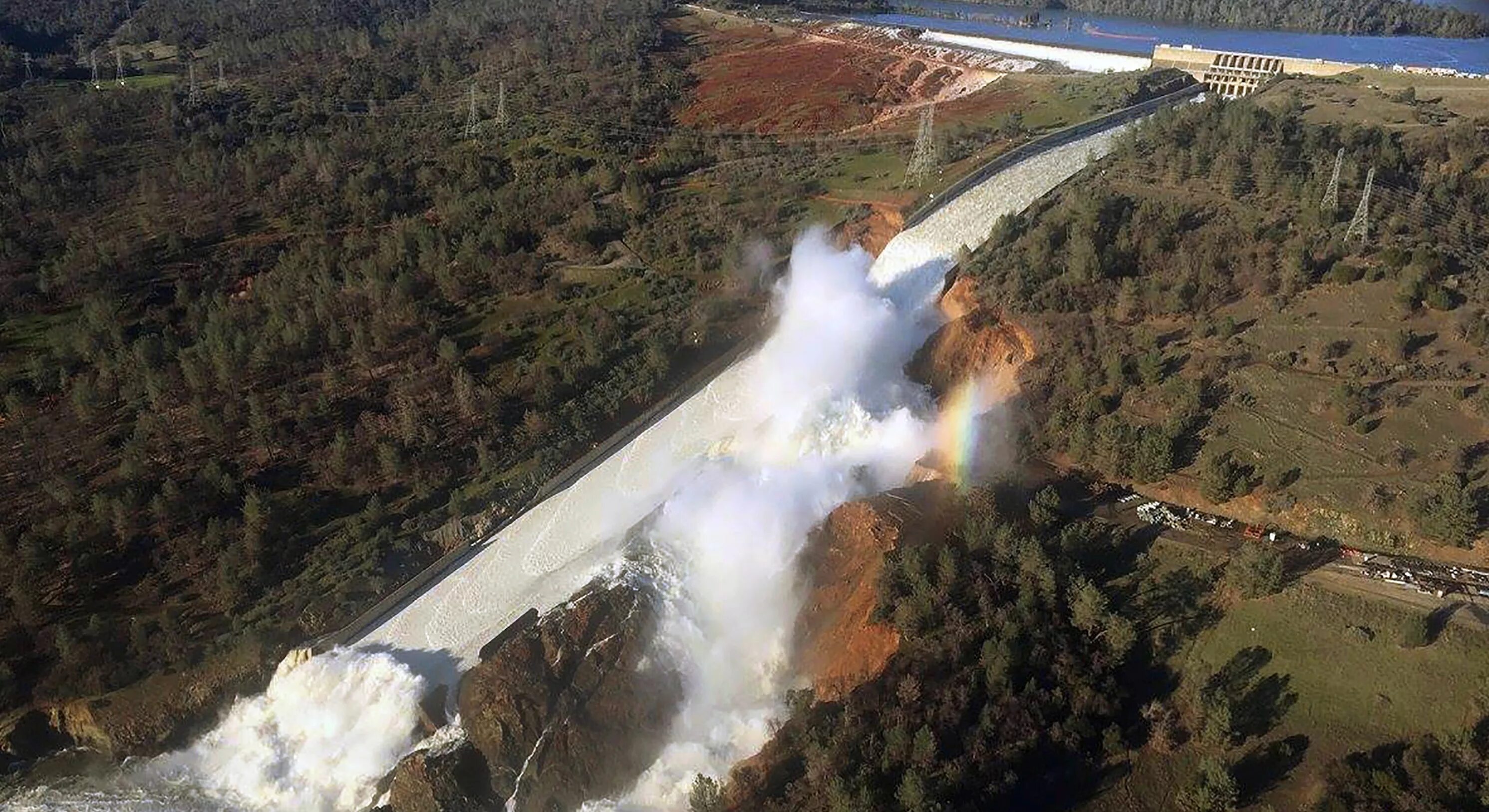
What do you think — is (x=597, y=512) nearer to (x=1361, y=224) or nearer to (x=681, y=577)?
(x=681, y=577)

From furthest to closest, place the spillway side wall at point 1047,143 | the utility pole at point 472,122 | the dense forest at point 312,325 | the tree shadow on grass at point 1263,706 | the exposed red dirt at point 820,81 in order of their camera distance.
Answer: the utility pole at point 472,122
the exposed red dirt at point 820,81
the spillway side wall at point 1047,143
the dense forest at point 312,325
the tree shadow on grass at point 1263,706

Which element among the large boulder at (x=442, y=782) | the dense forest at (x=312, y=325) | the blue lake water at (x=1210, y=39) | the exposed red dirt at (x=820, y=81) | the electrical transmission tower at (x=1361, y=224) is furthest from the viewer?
the blue lake water at (x=1210, y=39)

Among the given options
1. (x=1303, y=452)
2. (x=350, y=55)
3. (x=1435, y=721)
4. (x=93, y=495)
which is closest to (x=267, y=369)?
(x=93, y=495)

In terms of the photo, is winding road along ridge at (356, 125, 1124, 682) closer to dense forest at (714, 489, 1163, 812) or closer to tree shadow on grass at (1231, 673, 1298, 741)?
dense forest at (714, 489, 1163, 812)

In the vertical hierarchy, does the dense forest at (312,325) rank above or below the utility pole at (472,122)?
below

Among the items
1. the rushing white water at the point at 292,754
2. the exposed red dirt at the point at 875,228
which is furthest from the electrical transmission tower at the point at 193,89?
the rushing white water at the point at 292,754

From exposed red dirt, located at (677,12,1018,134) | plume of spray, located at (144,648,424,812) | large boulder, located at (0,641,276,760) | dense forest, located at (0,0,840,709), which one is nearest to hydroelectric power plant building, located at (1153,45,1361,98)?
exposed red dirt, located at (677,12,1018,134)

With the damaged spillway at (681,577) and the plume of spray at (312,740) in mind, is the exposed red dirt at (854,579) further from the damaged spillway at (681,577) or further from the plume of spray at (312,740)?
the plume of spray at (312,740)
